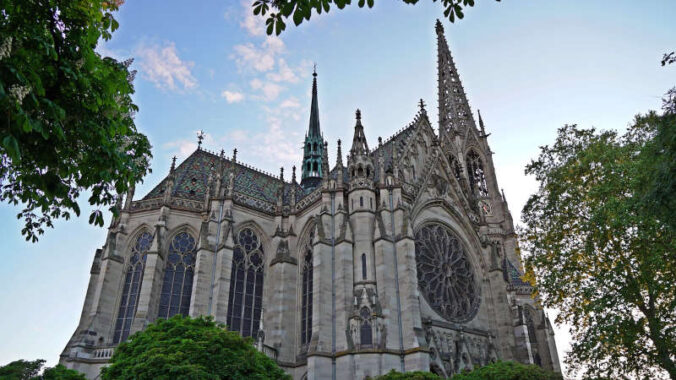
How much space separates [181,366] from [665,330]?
1479cm

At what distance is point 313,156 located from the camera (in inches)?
1797

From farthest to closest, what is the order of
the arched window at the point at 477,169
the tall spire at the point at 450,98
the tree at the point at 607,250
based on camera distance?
the tall spire at the point at 450,98 < the arched window at the point at 477,169 < the tree at the point at 607,250

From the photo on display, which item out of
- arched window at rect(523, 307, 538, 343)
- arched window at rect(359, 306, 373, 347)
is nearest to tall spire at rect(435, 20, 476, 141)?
arched window at rect(523, 307, 538, 343)

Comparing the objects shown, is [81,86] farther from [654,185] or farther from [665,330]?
[665,330]

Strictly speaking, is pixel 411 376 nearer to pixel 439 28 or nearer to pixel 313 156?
pixel 313 156

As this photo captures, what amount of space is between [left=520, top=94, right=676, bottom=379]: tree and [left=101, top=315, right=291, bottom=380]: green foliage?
35.3 feet

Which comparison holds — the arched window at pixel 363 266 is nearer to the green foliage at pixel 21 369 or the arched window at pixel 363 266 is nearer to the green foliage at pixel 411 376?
the green foliage at pixel 411 376

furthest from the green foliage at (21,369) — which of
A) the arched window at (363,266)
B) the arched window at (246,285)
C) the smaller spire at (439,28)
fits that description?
the smaller spire at (439,28)

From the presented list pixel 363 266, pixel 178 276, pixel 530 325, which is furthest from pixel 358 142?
pixel 530 325

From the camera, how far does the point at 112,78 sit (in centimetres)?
668

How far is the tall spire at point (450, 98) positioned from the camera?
53.1 metres

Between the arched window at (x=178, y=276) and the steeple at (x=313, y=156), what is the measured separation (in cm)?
1631

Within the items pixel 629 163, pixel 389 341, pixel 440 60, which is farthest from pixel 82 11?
pixel 440 60

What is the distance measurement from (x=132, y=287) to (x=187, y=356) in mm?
12975
